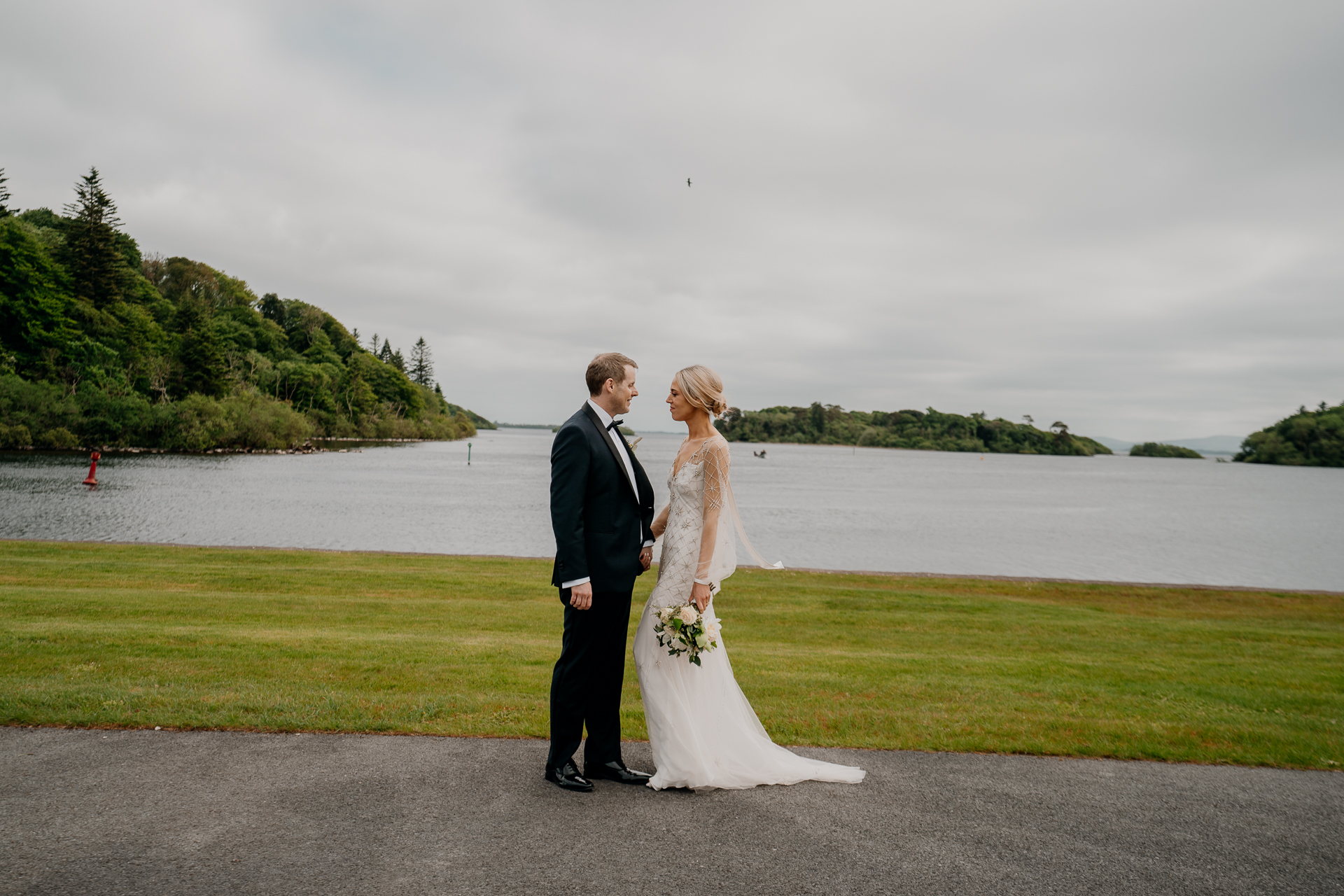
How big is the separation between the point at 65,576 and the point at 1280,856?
1608 cm

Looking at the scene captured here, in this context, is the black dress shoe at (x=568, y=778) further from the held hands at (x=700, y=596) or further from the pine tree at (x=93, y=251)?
the pine tree at (x=93, y=251)

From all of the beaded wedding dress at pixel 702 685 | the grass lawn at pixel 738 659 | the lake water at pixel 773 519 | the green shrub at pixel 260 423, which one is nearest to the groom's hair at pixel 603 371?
the beaded wedding dress at pixel 702 685

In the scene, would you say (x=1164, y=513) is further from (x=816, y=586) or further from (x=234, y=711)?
(x=234, y=711)

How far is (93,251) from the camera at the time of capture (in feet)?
253

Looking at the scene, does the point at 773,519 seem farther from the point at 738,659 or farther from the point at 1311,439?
the point at 1311,439

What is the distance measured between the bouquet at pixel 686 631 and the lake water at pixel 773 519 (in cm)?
1907

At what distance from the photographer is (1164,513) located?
181ft

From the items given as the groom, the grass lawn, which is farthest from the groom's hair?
the grass lawn

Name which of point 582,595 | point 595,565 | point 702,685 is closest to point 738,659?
point 702,685

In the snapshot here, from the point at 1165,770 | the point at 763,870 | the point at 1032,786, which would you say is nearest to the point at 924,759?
the point at 1032,786

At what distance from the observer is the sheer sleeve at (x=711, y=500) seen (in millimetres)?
4516

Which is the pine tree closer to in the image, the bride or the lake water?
the lake water

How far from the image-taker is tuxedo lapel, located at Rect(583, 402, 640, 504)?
4.32 meters

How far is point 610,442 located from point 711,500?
737 millimetres
